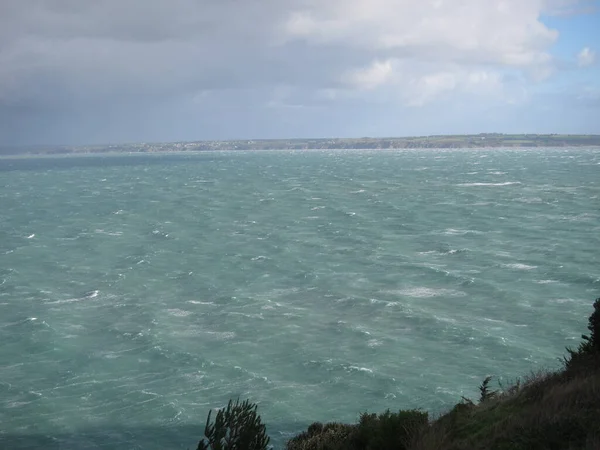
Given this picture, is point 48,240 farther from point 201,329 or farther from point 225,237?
point 201,329

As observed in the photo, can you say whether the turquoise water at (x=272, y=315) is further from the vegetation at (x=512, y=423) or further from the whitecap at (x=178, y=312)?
the vegetation at (x=512, y=423)

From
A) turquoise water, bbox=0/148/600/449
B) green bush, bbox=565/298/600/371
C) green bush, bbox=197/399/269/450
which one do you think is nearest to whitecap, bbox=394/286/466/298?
turquoise water, bbox=0/148/600/449

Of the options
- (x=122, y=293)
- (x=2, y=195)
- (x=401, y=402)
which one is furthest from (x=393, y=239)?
(x=2, y=195)

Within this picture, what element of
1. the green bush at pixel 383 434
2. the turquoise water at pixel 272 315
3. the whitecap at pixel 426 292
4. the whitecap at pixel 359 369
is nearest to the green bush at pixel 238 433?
the green bush at pixel 383 434

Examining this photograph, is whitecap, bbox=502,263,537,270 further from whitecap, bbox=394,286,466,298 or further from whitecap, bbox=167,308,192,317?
whitecap, bbox=167,308,192,317

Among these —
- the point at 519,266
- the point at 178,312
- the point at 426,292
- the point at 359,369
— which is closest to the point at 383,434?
the point at 359,369

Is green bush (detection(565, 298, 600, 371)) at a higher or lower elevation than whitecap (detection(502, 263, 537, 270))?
higher
